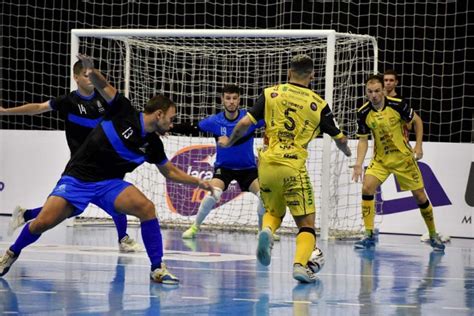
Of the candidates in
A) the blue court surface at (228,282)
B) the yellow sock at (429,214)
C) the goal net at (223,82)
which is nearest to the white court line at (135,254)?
the blue court surface at (228,282)

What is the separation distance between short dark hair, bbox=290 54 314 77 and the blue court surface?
1.90 metres

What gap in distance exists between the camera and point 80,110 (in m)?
12.0

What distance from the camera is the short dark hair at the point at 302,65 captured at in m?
9.74

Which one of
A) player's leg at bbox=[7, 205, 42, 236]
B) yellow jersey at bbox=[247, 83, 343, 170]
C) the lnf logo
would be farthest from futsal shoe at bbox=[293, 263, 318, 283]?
the lnf logo

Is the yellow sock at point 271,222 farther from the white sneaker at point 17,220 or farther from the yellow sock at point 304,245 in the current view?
the white sneaker at point 17,220

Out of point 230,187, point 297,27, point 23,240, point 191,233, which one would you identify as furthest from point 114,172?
point 297,27

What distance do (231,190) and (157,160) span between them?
756 centimetres

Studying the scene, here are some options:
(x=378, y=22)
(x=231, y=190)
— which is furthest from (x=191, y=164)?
(x=378, y=22)

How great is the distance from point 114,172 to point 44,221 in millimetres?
750

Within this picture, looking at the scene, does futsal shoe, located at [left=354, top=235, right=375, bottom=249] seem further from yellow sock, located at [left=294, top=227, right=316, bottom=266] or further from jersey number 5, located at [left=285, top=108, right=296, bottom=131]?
jersey number 5, located at [left=285, top=108, right=296, bottom=131]

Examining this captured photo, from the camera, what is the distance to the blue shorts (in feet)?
30.6

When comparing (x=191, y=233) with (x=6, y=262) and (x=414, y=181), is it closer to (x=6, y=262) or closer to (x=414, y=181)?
(x=414, y=181)

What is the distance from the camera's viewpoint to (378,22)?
19.3 m

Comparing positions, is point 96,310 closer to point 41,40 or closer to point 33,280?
point 33,280
